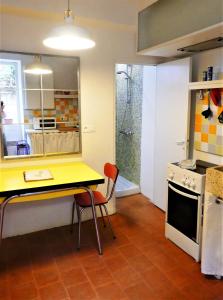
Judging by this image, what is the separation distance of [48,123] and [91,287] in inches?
63.8

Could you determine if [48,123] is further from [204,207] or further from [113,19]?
[204,207]

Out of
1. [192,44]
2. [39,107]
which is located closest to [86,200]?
[39,107]

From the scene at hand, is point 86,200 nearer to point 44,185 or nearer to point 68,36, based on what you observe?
point 44,185

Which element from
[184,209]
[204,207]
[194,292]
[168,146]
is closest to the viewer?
[194,292]

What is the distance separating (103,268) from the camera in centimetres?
223

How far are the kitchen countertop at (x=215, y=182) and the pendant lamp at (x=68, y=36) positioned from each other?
52.0 inches

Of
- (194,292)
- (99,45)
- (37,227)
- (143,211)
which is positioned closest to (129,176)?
(143,211)

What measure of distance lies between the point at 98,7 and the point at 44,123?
4.43 ft

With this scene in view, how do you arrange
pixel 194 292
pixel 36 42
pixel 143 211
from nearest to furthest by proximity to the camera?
1. pixel 194 292
2. pixel 36 42
3. pixel 143 211

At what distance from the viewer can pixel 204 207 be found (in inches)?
82.3

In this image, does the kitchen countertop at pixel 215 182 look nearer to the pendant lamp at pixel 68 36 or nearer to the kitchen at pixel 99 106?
the kitchen at pixel 99 106

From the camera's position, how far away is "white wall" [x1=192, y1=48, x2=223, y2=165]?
2469 mm

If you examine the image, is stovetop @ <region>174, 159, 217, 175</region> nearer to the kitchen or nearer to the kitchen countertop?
the kitchen

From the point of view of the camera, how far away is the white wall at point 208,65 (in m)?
2.47
